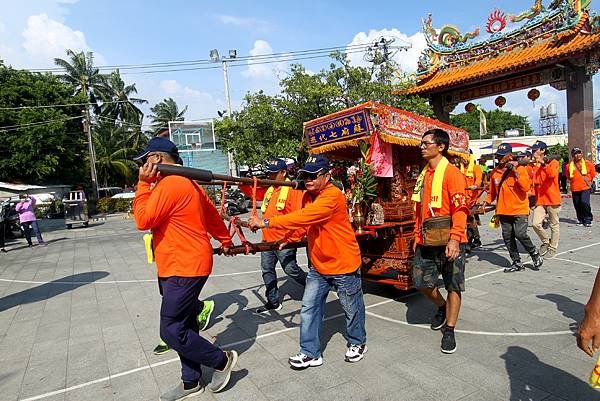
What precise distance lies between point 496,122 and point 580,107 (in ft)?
161

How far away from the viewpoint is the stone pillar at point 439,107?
60.3ft

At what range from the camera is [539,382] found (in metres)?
2.83

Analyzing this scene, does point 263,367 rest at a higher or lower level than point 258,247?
lower

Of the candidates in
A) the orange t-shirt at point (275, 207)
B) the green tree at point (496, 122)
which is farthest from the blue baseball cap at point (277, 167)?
the green tree at point (496, 122)

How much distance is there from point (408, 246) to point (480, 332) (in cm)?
142

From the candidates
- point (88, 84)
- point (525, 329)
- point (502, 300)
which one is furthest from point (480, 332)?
point (88, 84)

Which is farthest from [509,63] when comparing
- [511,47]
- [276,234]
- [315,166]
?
[315,166]

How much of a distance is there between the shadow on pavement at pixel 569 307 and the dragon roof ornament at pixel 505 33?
1219cm

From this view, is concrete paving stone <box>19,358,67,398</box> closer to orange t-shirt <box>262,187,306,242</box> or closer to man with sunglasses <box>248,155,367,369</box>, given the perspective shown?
man with sunglasses <box>248,155,367,369</box>

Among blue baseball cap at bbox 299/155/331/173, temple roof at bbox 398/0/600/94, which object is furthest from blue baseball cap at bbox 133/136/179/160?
temple roof at bbox 398/0/600/94

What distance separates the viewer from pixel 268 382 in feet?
10.1

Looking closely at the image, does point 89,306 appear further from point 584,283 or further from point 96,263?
point 584,283

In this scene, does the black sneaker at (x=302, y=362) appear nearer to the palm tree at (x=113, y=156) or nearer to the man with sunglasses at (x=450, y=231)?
the man with sunglasses at (x=450, y=231)

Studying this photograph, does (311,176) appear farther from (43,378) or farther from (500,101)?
(500,101)
